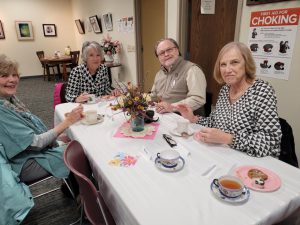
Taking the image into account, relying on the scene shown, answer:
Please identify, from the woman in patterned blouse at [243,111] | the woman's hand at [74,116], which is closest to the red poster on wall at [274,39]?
the woman in patterned blouse at [243,111]

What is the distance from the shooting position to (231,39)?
7.64 feet

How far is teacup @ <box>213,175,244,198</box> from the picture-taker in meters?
0.82

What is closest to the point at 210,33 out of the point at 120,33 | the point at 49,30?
the point at 120,33

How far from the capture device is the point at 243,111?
4.10 ft

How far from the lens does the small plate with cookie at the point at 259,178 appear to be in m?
0.89

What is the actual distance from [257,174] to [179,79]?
48.0 inches

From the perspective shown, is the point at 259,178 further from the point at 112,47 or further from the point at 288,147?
the point at 112,47

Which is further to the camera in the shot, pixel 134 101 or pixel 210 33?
pixel 210 33

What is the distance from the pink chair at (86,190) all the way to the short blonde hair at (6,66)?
722 mm

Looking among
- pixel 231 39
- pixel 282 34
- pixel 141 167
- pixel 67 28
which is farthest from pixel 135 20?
pixel 67 28

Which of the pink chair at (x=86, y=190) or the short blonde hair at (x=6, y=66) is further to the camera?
the short blonde hair at (x=6, y=66)

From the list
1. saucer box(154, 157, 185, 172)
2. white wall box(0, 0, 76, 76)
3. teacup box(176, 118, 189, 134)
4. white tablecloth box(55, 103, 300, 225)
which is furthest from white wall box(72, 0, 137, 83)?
saucer box(154, 157, 185, 172)

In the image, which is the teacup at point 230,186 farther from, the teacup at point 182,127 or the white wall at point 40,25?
the white wall at point 40,25

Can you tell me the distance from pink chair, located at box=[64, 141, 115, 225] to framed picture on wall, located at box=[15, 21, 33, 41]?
774 centimetres
